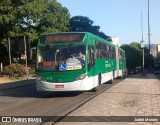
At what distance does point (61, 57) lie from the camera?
17297 mm

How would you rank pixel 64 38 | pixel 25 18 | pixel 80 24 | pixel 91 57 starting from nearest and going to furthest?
pixel 64 38 → pixel 91 57 → pixel 25 18 → pixel 80 24

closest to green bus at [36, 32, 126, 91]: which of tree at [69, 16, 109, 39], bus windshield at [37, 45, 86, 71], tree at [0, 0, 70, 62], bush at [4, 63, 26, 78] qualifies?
bus windshield at [37, 45, 86, 71]

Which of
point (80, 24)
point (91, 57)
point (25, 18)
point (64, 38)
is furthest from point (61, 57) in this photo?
point (80, 24)

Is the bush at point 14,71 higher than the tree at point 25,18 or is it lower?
lower

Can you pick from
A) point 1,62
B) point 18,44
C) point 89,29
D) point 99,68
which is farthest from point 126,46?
point 99,68

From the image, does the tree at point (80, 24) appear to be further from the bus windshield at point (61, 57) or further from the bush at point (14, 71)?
the bus windshield at point (61, 57)

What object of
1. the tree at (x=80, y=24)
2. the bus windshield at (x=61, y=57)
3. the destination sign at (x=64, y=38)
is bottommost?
the bus windshield at (x=61, y=57)

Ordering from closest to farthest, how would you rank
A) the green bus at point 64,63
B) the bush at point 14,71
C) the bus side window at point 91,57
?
the green bus at point 64,63 < the bus side window at point 91,57 < the bush at point 14,71

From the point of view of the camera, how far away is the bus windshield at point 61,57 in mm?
17297

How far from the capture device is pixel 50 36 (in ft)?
59.5

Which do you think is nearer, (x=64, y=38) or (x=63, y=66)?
(x=63, y=66)

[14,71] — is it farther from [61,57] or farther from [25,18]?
[61,57]

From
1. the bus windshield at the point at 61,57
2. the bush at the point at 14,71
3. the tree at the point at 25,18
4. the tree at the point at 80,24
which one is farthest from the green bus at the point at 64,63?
the tree at the point at 80,24

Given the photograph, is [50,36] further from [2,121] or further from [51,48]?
[2,121]
